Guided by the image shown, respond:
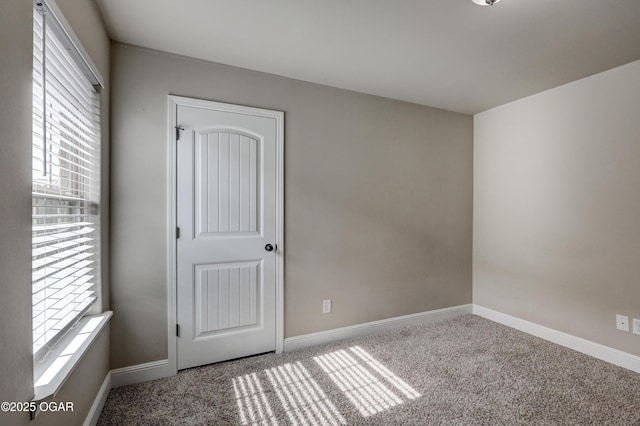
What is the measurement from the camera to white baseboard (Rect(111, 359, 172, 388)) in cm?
220

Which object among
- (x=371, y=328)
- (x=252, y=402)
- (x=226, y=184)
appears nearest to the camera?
(x=252, y=402)

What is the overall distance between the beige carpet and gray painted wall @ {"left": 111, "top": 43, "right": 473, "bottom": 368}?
1.15 feet

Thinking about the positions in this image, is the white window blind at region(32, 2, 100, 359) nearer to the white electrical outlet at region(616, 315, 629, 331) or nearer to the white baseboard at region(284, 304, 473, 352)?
the white baseboard at region(284, 304, 473, 352)

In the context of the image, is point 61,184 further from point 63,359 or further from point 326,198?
point 326,198

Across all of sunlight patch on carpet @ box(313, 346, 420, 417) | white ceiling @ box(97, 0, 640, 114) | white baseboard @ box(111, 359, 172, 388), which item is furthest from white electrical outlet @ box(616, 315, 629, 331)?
white baseboard @ box(111, 359, 172, 388)

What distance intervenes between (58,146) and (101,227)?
73 cm

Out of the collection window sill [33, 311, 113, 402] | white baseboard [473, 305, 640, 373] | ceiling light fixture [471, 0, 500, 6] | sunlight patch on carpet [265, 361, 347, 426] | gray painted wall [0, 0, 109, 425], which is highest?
ceiling light fixture [471, 0, 500, 6]

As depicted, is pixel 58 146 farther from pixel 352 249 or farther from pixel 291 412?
pixel 352 249

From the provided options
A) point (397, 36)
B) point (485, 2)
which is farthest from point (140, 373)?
point (485, 2)

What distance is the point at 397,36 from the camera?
6.93 ft

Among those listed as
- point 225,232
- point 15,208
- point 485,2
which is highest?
point 485,2

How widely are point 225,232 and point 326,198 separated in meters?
0.97

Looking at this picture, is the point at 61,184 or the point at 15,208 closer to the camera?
the point at 15,208

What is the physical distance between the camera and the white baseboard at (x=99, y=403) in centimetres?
174
